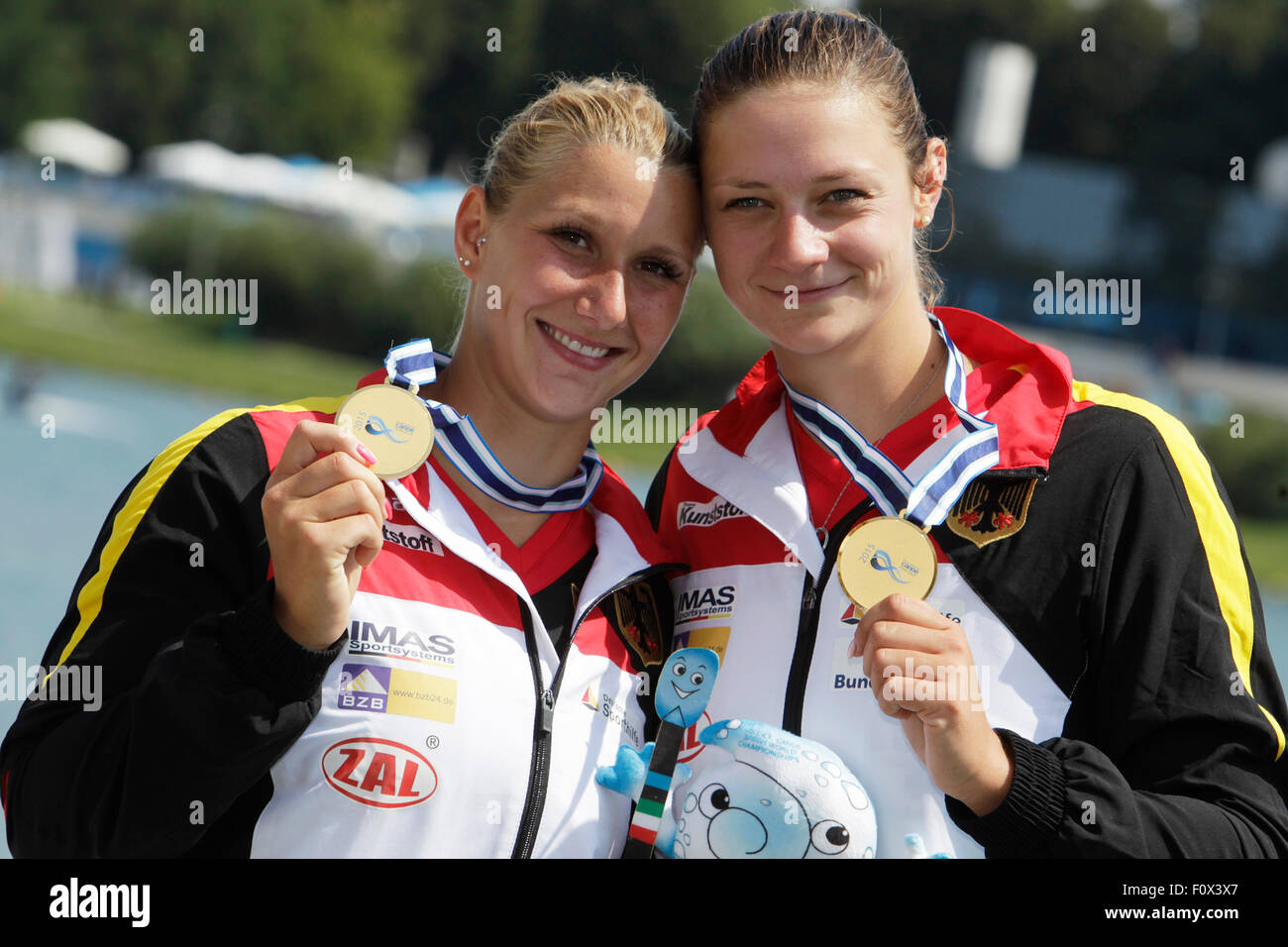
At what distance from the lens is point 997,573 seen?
245cm

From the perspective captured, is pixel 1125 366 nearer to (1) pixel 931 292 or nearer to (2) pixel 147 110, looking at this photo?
(1) pixel 931 292

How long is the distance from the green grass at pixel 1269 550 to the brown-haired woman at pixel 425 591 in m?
14.9

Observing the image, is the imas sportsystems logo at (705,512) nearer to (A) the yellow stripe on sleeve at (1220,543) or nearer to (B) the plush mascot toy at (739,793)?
(B) the plush mascot toy at (739,793)

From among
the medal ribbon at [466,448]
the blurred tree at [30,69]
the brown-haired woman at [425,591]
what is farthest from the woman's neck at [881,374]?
the blurred tree at [30,69]

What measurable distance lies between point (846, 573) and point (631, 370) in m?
0.69

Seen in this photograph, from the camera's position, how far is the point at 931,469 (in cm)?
253

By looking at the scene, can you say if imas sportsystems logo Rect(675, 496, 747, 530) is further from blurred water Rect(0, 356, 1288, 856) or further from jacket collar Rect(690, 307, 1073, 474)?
blurred water Rect(0, 356, 1288, 856)

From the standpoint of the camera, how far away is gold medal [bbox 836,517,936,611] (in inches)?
89.7

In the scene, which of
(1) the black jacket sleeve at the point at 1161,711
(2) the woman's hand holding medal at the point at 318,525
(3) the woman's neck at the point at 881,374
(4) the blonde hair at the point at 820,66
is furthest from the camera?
(3) the woman's neck at the point at 881,374

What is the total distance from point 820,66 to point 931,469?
2.58 ft

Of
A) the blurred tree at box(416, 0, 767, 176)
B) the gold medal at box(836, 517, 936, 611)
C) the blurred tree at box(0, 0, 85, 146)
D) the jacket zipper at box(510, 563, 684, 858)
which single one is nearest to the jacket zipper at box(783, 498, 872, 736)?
the gold medal at box(836, 517, 936, 611)

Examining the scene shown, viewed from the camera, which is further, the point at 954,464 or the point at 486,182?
the point at 486,182

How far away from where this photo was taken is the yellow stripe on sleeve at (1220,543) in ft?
7.79

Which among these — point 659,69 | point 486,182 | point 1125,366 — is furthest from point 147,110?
point 486,182
